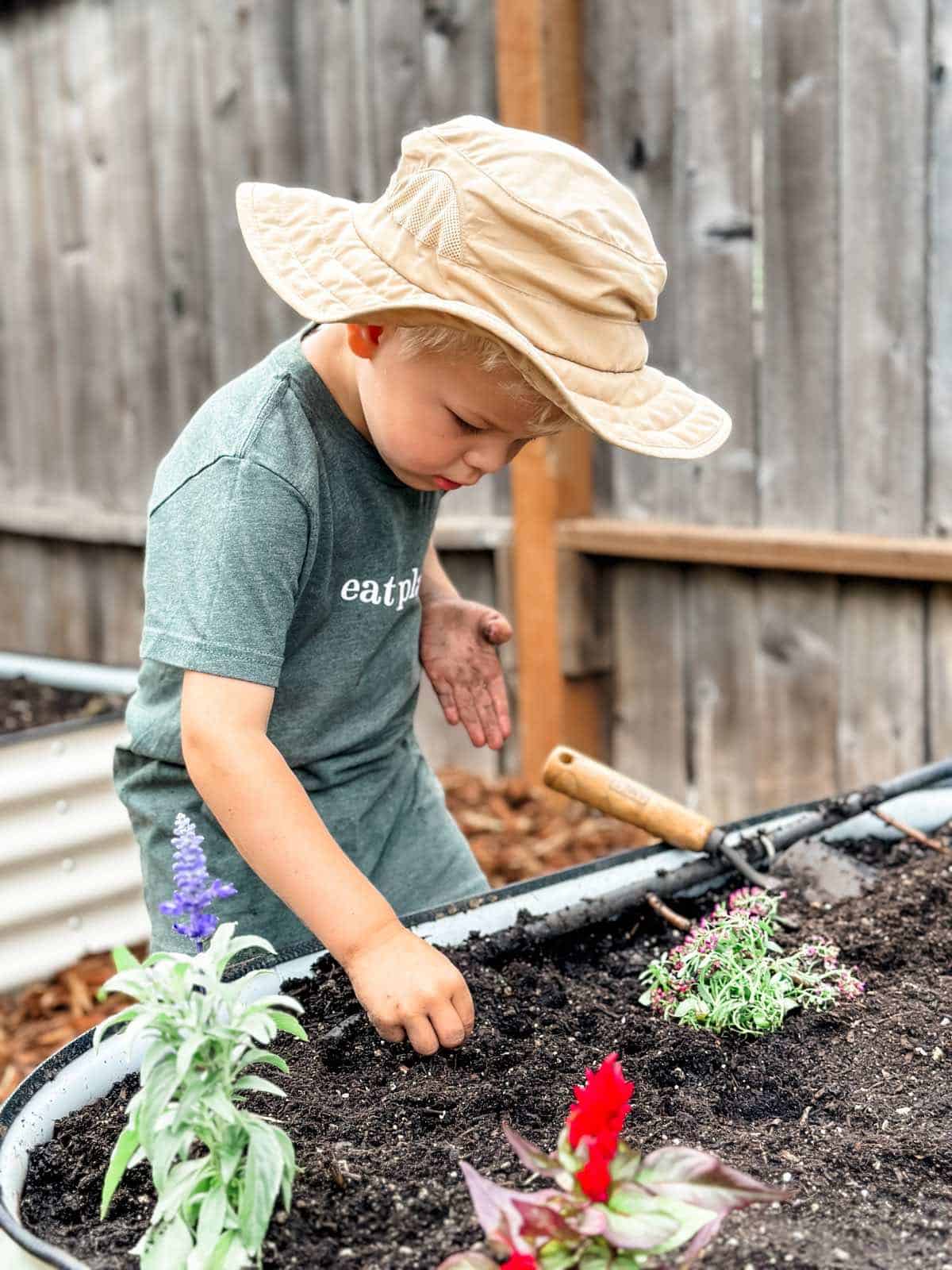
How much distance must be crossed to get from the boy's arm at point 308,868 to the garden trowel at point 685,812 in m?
0.53

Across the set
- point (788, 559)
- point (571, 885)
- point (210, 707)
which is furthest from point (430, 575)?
point (788, 559)

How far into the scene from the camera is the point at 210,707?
4.65ft

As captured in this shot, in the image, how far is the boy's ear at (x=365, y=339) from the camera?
152 centimetres

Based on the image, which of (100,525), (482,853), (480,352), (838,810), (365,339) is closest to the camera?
(480,352)

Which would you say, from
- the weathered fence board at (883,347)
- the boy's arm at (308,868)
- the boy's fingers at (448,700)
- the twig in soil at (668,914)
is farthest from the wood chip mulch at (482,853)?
the boy's arm at (308,868)

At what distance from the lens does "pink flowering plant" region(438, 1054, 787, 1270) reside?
35.7 inches

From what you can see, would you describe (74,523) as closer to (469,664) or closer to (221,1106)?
(469,664)

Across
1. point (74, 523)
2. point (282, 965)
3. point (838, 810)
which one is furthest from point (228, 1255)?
point (74, 523)

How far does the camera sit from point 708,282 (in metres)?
3.31

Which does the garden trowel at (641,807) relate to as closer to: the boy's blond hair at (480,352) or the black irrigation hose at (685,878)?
the black irrigation hose at (685,878)

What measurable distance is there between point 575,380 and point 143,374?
3607 millimetres

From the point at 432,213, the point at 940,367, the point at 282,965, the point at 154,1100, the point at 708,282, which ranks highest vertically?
the point at 708,282

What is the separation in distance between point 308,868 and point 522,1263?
536 millimetres

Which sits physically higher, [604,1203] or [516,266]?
[516,266]
